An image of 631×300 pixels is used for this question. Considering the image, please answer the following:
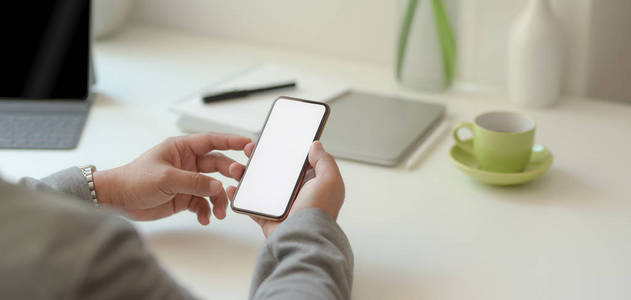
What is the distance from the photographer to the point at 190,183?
0.85m

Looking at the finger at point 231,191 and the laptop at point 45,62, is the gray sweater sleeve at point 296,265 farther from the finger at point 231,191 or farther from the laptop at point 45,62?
the laptop at point 45,62

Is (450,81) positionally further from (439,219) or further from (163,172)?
(163,172)

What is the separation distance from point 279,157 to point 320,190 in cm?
11

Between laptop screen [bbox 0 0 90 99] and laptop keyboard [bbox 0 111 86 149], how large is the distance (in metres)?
0.04

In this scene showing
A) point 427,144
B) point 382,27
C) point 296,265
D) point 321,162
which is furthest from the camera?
point 382,27

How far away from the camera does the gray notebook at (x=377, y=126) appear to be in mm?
1051

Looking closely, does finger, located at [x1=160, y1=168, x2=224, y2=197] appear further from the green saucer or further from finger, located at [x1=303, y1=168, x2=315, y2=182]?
the green saucer

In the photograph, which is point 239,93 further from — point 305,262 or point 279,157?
point 305,262

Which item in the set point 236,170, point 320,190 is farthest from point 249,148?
point 320,190

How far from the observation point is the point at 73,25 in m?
1.22

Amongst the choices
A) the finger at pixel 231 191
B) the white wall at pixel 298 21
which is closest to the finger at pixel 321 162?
the finger at pixel 231 191

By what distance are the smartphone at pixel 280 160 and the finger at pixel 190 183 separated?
31 mm

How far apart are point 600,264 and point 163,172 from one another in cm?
49

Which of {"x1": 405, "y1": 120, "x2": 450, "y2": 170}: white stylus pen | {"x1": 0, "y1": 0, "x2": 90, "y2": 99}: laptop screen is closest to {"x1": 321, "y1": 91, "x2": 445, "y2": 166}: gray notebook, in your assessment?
{"x1": 405, "y1": 120, "x2": 450, "y2": 170}: white stylus pen
